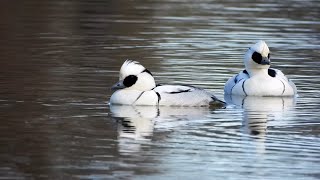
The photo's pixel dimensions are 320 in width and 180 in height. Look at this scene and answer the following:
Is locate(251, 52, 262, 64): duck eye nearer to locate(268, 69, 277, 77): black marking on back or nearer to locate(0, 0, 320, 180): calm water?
locate(268, 69, 277, 77): black marking on back

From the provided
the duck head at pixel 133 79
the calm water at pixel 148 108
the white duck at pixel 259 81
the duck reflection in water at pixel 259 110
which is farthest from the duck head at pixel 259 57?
the duck head at pixel 133 79

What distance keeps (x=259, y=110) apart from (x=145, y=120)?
1.94 metres

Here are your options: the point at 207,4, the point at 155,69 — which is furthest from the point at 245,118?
the point at 207,4

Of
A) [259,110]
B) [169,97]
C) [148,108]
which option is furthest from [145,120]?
[259,110]

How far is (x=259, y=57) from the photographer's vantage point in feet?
59.2

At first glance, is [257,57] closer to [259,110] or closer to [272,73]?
[272,73]

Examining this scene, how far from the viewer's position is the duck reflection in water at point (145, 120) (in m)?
13.3

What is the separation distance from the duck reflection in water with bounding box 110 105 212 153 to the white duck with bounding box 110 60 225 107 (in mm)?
93

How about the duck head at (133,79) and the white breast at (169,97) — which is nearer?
the white breast at (169,97)

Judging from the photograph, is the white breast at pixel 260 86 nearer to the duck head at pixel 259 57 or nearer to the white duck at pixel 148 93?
the duck head at pixel 259 57

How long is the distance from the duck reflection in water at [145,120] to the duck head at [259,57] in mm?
2101

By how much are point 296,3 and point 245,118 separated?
2042cm

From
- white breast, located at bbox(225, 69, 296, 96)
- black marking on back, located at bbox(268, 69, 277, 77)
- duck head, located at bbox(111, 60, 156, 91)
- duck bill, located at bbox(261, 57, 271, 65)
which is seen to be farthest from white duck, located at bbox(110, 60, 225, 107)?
black marking on back, located at bbox(268, 69, 277, 77)

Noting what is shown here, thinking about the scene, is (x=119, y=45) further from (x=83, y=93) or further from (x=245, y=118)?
(x=245, y=118)
